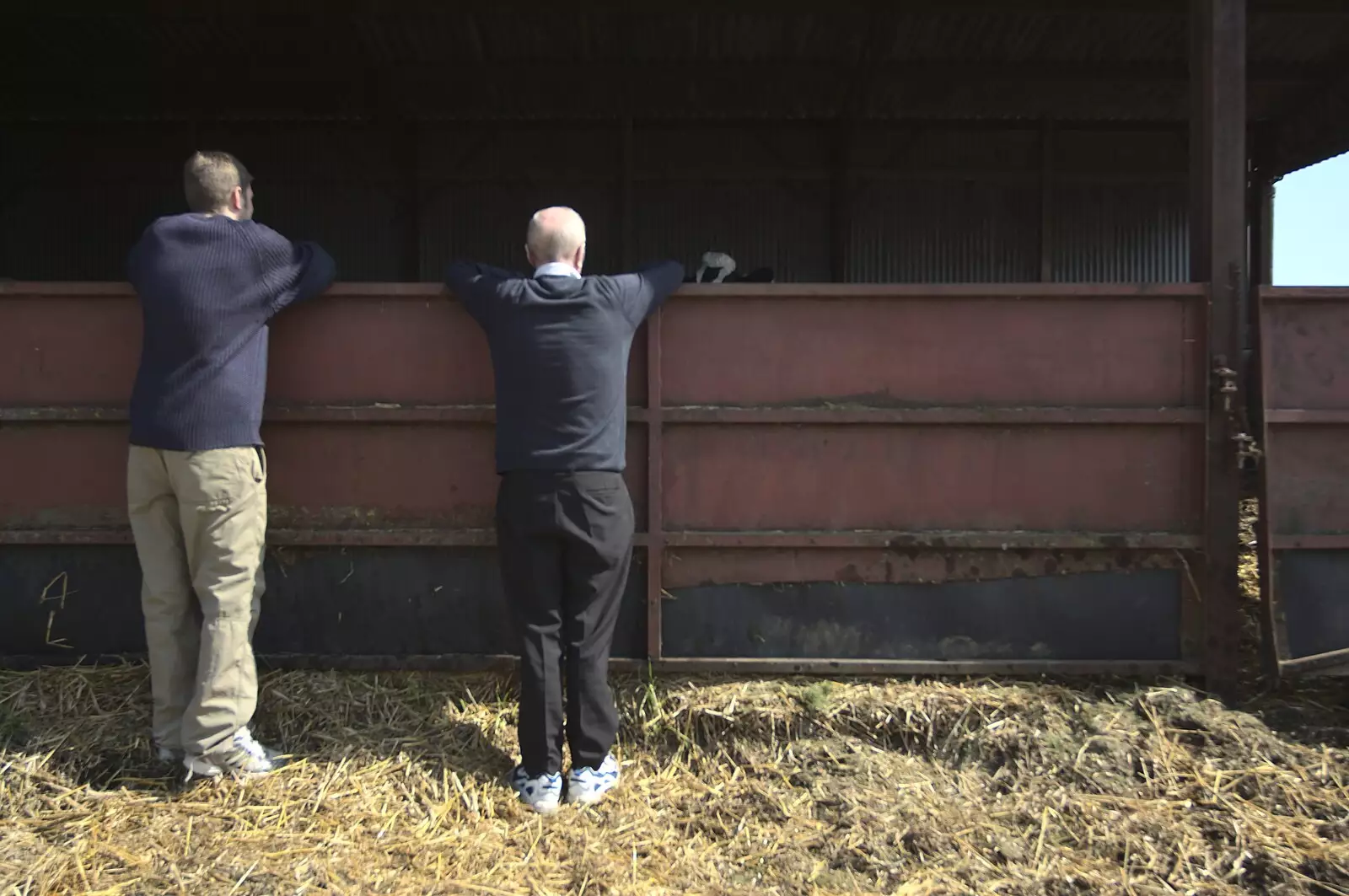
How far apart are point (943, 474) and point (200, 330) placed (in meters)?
2.91

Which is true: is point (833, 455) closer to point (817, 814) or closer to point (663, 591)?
point (663, 591)

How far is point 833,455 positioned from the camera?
380cm

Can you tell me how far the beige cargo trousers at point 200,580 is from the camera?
3.23m

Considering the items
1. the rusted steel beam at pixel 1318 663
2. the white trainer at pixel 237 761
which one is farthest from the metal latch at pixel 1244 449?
the white trainer at pixel 237 761

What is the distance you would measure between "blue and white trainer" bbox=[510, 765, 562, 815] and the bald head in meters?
1.86

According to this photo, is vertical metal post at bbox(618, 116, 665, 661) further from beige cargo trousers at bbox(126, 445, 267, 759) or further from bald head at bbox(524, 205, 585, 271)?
beige cargo trousers at bbox(126, 445, 267, 759)

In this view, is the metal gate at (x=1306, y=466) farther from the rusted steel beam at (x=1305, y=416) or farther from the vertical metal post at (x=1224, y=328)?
the vertical metal post at (x=1224, y=328)

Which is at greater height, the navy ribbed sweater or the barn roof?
the barn roof

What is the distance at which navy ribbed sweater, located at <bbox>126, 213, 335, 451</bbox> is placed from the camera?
3195 millimetres

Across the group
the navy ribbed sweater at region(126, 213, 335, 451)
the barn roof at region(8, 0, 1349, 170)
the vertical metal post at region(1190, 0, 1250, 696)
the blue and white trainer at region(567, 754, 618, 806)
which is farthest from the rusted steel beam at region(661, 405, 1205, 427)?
the barn roof at region(8, 0, 1349, 170)

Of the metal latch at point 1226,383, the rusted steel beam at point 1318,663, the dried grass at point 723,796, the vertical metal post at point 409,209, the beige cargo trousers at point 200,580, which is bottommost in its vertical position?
the dried grass at point 723,796

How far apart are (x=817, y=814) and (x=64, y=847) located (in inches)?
101

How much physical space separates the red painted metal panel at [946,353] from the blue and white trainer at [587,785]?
1493 millimetres

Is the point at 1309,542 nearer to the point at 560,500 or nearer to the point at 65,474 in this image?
the point at 560,500
